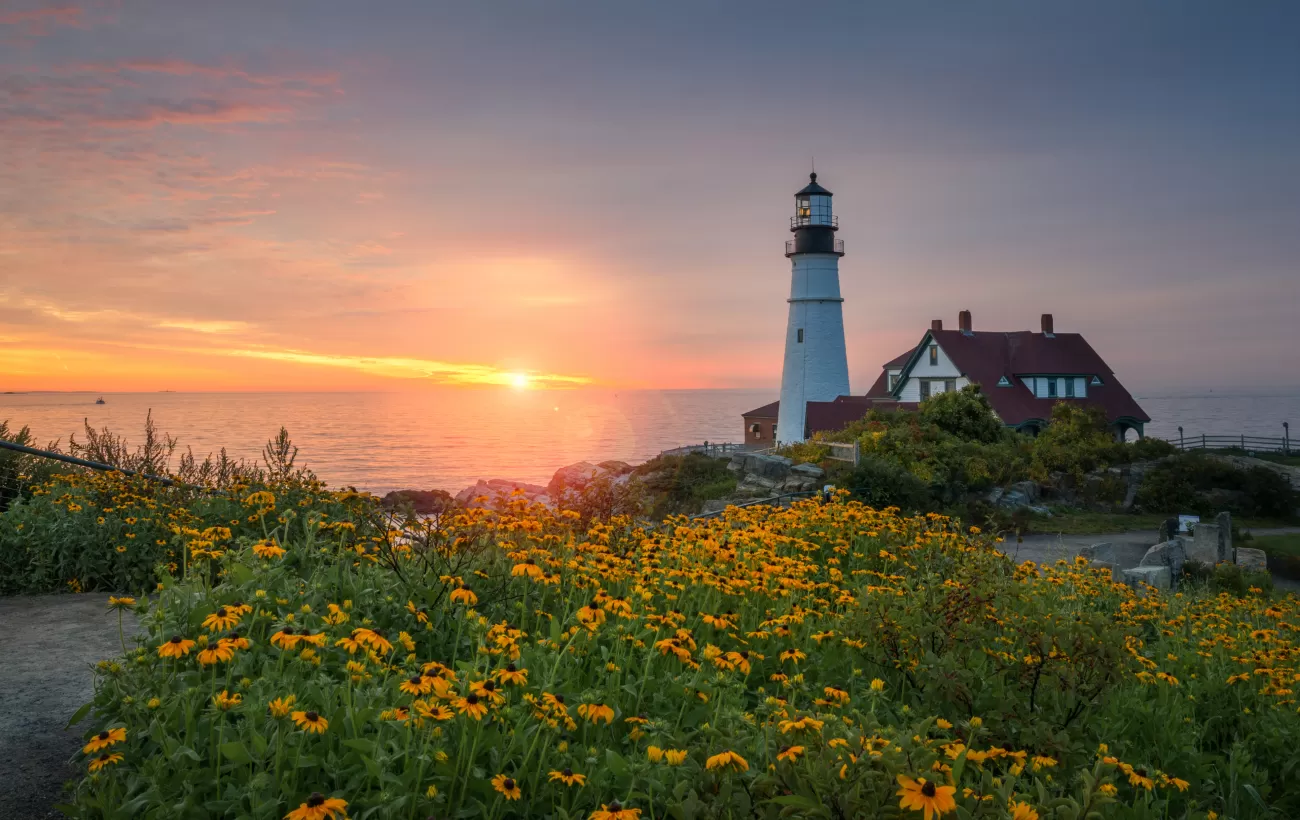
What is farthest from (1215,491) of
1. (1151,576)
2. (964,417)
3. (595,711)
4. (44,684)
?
(44,684)

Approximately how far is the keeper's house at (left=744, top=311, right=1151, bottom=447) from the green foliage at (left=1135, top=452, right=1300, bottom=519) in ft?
37.7

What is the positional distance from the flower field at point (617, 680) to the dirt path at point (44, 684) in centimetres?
22

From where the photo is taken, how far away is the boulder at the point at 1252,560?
18384mm

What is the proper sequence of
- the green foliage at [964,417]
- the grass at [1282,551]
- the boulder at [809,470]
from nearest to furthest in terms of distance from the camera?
the grass at [1282,551] < the boulder at [809,470] < the green foliage at [964,417]

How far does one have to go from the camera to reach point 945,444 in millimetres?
30266

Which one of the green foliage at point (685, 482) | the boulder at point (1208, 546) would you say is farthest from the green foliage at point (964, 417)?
the boulder at point (1208, 546)

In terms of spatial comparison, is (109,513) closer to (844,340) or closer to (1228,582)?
(1228,582)

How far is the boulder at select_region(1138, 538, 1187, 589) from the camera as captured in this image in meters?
16.5

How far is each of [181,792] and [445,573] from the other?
2.56 metres

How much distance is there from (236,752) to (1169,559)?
17731mm

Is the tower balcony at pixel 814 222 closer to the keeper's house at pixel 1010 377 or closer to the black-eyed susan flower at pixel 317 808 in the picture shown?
the keeper's house at pixel 1010 377

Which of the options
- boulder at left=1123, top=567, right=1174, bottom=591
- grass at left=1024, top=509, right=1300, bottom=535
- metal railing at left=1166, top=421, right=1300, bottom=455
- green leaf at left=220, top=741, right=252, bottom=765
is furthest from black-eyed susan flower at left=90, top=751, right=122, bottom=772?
metal railing at left=1166, top=421, right=1300, bottom=455

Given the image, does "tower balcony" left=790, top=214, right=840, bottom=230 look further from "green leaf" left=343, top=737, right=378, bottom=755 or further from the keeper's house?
"green leaf" left=343, top=737, right=378, bottom=755

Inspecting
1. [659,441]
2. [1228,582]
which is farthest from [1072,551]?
[659,441]
